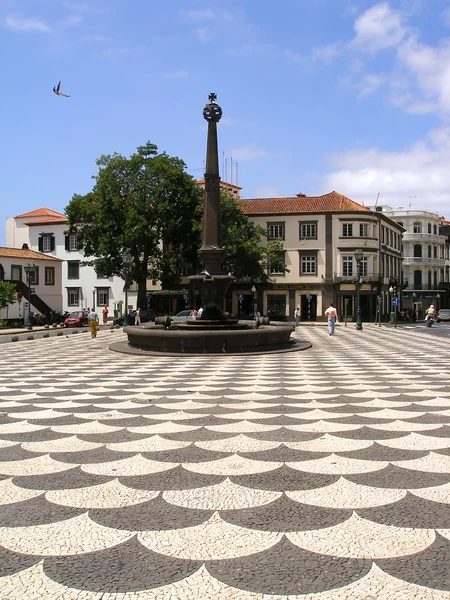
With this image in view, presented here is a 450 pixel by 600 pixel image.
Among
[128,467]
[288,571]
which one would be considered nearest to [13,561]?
[288,571]

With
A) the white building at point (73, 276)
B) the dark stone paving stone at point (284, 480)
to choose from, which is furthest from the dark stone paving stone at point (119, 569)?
the white building at point (73, 276)

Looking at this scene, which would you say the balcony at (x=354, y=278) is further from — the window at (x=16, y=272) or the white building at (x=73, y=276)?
the window at (x=16, y=272)

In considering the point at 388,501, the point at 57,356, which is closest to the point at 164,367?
the point at 57,356

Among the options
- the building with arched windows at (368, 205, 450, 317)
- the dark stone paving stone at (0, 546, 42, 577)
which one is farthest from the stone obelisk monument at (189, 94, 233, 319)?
the building with arched windows at (368, 205, 450, 317)

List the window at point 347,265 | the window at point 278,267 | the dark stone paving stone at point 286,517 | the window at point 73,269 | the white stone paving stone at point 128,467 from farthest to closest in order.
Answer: the window at point 73,269 → the window at point 347,265 → the window at point 278,267 → the white stone paving stone at point 128,467 → the dark stone paving stone at point 286,517

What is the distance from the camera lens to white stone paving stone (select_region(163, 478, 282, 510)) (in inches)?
173

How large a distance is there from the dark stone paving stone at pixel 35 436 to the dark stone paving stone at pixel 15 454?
32 cm

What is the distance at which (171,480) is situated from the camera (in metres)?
5.03

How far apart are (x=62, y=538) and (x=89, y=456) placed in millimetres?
2065

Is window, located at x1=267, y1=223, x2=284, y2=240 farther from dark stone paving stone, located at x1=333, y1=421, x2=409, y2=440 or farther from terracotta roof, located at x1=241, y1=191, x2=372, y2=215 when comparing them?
dark stone paving stone, located at x1=333, y1=421, x2=409, y2=440

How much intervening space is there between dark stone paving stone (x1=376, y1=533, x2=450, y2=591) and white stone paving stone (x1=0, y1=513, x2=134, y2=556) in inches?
63.6

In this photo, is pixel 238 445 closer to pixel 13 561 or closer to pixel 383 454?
pixel 383 454

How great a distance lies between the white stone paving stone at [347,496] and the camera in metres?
4.41

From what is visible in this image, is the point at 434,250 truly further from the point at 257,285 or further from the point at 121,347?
the point at 121,347
